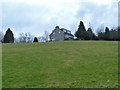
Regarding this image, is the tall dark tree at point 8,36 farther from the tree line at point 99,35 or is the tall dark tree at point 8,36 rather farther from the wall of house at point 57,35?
the wall of house at point 57,35

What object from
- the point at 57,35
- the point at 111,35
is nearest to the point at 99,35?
the point at 111,35

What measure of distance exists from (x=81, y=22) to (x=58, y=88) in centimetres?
5918

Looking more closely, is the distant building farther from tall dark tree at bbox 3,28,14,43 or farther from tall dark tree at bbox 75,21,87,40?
tall dark tree at bbox 3,28,14,43

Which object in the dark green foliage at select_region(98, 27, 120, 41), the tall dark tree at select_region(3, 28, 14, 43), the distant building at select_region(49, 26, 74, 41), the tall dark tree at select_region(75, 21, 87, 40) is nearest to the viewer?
the dark green foliage at select_region(98, 27, 120, 41)

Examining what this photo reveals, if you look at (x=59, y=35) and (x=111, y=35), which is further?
(x=59, y=35)

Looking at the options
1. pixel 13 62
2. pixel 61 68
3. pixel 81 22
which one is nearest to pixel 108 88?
pixel 61 68

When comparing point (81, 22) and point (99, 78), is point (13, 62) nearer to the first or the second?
point (99, 78)

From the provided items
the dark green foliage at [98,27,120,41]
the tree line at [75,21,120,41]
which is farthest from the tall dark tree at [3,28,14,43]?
the dark green foliage at [98,27,120,41]

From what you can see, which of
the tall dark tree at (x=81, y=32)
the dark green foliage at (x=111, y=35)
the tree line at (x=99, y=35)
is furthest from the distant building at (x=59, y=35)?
the dark green foliage at (x=111, y=35)

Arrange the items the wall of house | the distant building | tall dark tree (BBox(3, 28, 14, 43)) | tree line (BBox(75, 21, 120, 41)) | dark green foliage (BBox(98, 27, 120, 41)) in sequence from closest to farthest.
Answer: dark green foliage (BBox(98, 27, 120, 41)) < tree line (BBox(75, 21, 120, 41)) < tall dark tree (BBox(3, 28, 14, 43)) < the wall of house < the distant building

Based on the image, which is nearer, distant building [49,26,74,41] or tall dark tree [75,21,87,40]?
tall dark tree [75,21,87,40]

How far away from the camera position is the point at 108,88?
11.6m

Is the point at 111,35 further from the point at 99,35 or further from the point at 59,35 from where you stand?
the point at 59,35

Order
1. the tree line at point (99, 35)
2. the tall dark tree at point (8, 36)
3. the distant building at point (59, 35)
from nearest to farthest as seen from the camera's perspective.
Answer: the tree line at point (99, 35) → the tall dark tree at point (8, 36) → the distant building at point (59, 35)
